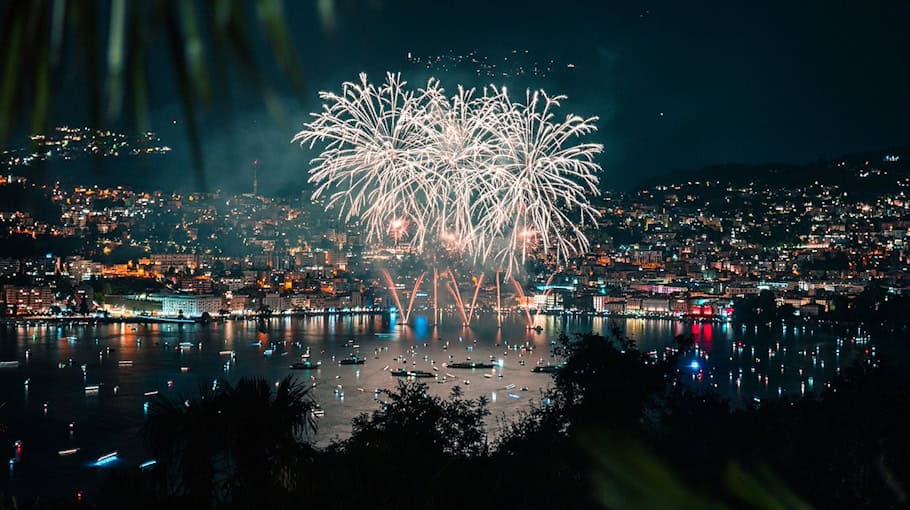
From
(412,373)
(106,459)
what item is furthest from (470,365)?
(106,459)

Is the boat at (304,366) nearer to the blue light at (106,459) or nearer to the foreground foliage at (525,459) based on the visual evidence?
the blue light at (106,459)

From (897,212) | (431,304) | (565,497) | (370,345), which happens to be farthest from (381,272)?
(565,497)

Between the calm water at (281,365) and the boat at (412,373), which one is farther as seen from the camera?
the boat at (412,373)

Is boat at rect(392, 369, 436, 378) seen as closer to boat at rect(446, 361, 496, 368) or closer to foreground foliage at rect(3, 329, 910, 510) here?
boat at rect(446, 361, 496, 368)

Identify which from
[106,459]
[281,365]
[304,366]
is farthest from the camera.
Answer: [281,365]

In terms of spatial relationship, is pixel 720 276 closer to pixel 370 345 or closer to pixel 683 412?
pixel 370 345

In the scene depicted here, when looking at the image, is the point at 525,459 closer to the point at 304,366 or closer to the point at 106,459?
the point at 106,459

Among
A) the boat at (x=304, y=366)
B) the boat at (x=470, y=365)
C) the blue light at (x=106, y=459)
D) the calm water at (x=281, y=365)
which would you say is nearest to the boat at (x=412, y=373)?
the calm water at (x=281, y=365)

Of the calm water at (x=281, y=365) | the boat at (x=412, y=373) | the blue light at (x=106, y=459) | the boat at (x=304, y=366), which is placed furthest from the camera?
the boat at (x=304, y=366)

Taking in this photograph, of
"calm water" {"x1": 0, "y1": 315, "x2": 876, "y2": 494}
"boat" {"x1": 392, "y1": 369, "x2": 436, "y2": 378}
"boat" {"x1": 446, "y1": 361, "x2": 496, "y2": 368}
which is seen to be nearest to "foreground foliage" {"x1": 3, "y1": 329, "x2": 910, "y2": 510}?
"calm water" {"x1": 0, "y1": 315, "x2": 876, "y2": 494}
